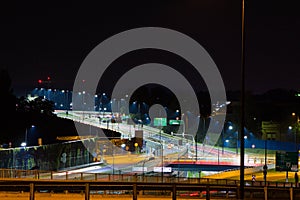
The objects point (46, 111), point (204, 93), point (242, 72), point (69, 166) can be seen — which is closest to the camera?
point (242, 72)

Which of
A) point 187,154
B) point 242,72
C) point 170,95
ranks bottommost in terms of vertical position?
point 187,154

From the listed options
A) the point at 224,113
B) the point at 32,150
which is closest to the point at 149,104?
the point at 224,113

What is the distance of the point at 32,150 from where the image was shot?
139 ft

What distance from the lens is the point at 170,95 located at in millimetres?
192375

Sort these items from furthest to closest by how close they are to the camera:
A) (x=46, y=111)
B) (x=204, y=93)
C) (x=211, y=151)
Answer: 1. (x=204, y=93)
2. (x=46, y=111)
3. (x=211, y=151)

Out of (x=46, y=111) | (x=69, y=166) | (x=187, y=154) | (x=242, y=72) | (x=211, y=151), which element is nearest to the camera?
(x=242, y=72)

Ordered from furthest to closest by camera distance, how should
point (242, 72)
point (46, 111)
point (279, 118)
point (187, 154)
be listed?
point (279, 118), point (46, 111), point (187, 154), point (242, 72)

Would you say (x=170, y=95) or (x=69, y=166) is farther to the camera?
(x=170, y=95)

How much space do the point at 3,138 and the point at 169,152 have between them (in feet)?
105

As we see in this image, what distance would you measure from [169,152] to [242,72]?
79377 mm

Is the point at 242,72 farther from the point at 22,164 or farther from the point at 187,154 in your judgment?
the point at 187,154

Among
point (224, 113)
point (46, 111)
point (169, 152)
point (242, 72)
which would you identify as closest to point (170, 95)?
point (224, 113)

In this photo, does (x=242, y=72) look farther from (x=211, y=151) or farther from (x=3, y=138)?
(x=211, y=151)

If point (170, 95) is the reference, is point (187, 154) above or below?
below
